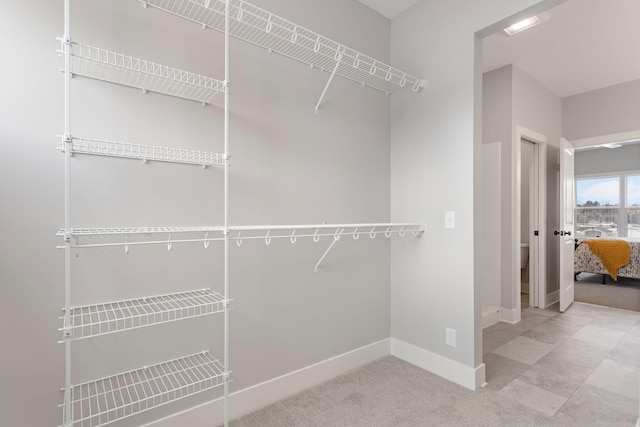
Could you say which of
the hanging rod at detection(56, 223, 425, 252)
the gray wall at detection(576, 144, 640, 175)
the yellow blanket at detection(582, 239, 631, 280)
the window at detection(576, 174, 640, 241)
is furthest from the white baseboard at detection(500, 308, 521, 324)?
the gray wall at detection(576, 144, 640, 175)

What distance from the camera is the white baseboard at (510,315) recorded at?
11.0 feet

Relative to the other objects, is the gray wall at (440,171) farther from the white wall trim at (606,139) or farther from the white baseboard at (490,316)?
the white wall trim at (606,139)

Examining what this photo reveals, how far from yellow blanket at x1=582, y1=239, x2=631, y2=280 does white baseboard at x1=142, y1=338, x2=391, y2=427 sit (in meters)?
4.70

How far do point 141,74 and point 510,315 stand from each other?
3799 millimetres

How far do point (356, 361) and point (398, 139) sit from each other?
1719 mm

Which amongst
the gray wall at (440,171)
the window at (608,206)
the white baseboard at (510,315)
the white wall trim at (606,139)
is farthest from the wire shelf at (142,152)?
the window at (608,206)

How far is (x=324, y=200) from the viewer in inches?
85.4

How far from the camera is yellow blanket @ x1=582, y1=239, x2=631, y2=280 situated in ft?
16.2

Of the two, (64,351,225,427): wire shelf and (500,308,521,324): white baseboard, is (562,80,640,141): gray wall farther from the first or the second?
(64,351,225,427): wire shelf

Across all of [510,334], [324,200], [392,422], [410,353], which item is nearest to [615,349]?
[510,334]

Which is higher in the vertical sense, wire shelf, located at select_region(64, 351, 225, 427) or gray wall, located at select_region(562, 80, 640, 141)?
gray wall, located at select_region(562, 80, 640, 141)

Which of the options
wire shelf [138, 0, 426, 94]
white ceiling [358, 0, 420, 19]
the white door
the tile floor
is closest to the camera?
wire shelf [138, 0, 426, 94]

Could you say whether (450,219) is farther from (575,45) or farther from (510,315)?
(575,45)

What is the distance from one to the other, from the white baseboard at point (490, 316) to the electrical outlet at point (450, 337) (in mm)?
1288
